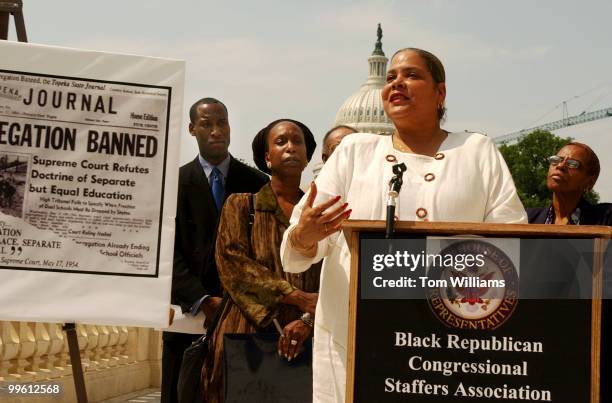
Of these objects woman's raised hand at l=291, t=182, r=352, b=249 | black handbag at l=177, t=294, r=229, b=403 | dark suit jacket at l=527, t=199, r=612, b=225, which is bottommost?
black handbag at l=177, t=294, r=229, b=403

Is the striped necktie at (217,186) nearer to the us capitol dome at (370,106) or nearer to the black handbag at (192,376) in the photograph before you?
the black handbag at (192,376)

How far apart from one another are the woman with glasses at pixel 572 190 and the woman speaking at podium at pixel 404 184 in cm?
195

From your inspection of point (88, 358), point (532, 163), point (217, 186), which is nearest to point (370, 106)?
point (532, 163)

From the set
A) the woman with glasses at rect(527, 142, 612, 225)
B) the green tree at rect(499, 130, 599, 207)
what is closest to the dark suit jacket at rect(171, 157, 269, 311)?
the woman with glasses at rect(527, 142, 612, 225)

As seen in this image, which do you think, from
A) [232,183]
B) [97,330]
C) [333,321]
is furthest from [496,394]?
[97,330]

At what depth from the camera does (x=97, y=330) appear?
10.1 metres

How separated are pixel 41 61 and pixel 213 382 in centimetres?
166

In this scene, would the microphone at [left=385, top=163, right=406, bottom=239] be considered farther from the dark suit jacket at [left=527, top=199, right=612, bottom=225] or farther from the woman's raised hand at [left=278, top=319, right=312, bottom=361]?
the dark suit jacket at [left=527, top=199, right=612, bottom=225]

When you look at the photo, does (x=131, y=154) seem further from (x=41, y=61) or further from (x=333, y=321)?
(x=333, y=321)

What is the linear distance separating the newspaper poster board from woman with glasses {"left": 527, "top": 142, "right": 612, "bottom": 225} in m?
2.45

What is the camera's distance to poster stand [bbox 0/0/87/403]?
385 cm

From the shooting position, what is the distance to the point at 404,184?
3.52m

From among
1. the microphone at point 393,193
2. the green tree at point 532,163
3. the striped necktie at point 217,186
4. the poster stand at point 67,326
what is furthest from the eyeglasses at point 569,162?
the green tree at point 532,163

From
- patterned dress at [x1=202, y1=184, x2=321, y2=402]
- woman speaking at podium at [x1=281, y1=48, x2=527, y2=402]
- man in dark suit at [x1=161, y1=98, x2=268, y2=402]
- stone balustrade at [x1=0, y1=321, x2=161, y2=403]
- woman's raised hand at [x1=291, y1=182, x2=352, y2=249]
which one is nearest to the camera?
woman's raised hand at [x1=291, y1=182, x2=352, y2=249]
